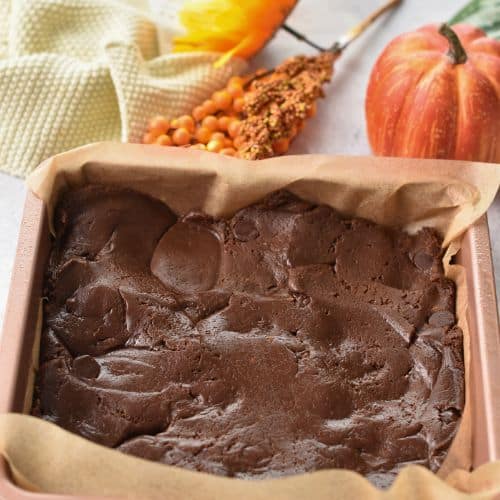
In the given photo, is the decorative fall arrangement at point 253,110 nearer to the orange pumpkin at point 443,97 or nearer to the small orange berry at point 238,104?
the small orange berry at point 238,104

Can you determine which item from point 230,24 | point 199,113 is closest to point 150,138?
point 199,113

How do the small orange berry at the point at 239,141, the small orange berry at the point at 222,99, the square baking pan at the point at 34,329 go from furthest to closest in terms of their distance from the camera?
the small orange berry at the point at 222,99, the small orange berry at the point at 239,141, the square baking pan at the point at 34,329

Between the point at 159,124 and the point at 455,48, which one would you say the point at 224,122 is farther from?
the point at 455,48

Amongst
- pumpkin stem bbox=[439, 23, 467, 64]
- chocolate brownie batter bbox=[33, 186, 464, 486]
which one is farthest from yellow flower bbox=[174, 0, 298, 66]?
chocolate brownie batter bbox=[33, 186, 464, 486]

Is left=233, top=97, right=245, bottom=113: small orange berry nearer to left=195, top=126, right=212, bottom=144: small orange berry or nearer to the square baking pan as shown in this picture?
left=195, top=126, right=212, bottom=144: small orange berry

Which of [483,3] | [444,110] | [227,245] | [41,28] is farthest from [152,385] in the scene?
[483,3]

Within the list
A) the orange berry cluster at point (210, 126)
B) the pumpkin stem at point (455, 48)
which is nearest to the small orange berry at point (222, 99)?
the orange berry cluster at point (210, 126)

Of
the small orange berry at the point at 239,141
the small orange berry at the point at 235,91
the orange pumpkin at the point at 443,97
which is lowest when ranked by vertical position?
the small orange berry at the point at 239,141
